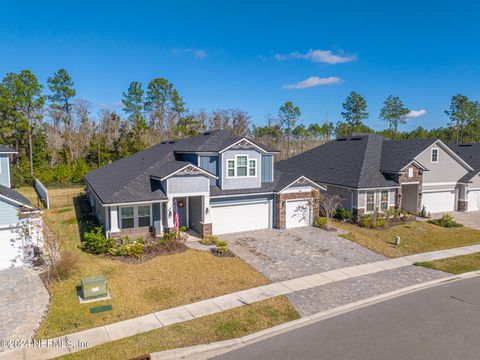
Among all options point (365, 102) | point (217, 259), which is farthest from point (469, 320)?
point (365, 102)

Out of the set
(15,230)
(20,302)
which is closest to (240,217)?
(15,230)

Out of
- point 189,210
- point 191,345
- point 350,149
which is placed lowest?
point 191,345

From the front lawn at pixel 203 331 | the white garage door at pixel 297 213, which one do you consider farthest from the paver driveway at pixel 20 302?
the white garage door at pixel 297 213

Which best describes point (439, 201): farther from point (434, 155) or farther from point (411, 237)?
point (411, 237)

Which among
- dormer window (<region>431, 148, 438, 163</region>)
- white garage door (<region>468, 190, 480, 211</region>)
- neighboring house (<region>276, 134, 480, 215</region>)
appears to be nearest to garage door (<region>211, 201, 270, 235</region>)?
neighboring house (<region>276, 134, 480, 215</region>)

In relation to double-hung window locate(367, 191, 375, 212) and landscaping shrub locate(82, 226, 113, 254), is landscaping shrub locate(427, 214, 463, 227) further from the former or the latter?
landscaping shrub locate(82, 226, 113, 254)

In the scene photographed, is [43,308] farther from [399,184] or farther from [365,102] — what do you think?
[365,102]
